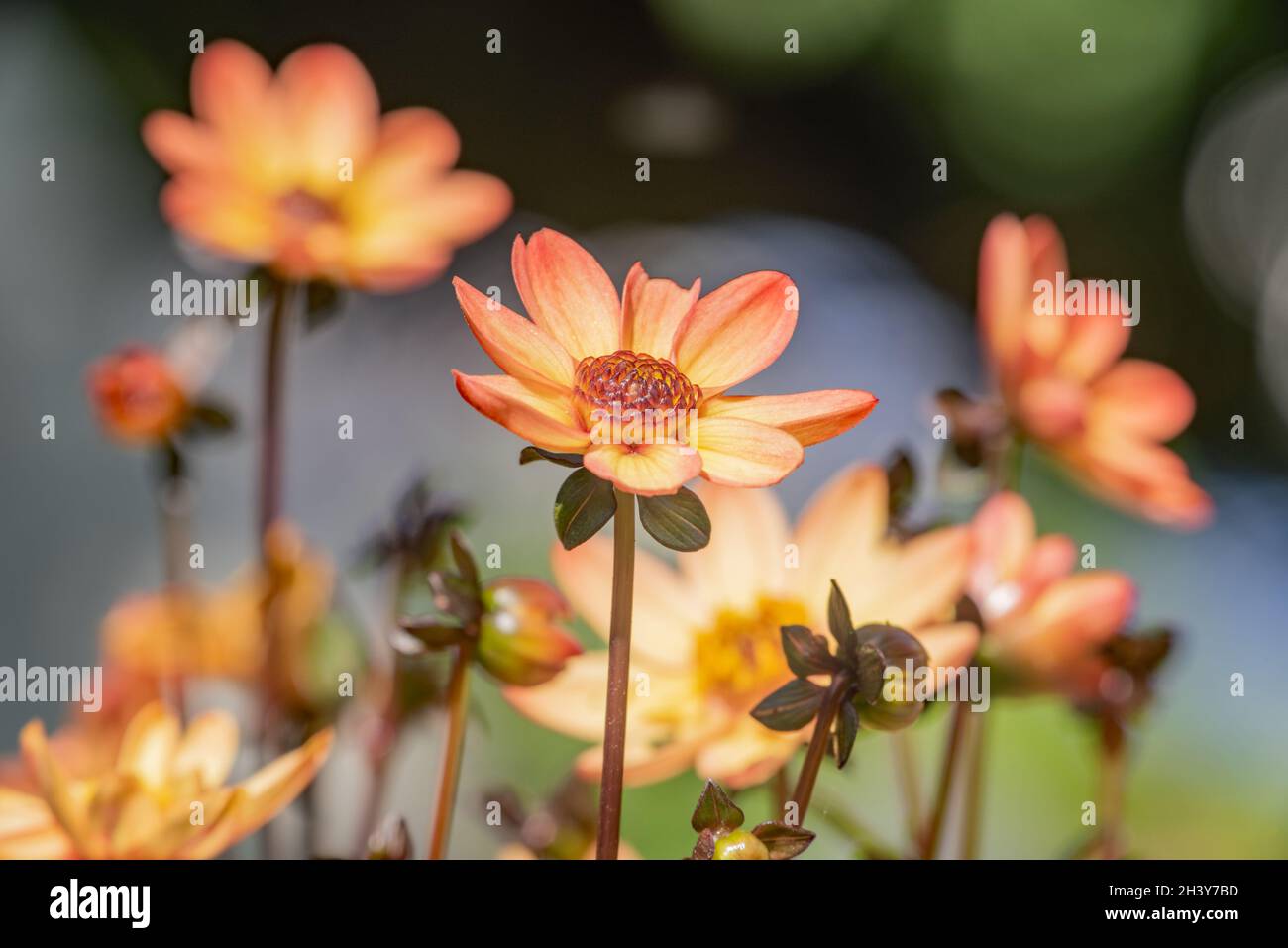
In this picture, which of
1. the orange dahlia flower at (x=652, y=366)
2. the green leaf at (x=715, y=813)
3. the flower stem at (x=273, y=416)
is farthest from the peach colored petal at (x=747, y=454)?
the flower stem at (x=273, y=416)

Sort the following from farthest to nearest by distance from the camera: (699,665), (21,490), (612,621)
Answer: (21,490) → (699,665) → (612,621)

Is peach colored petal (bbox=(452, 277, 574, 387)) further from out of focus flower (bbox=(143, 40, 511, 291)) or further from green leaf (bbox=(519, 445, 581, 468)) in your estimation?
out of focus flower (bbox=(143, 40, 511, 291))

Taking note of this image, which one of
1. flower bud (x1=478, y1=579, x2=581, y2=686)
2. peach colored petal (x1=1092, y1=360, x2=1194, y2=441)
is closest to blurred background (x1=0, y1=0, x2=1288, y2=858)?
peach colored petal (x1=1092, y1=360, x2=1194, y2=441)

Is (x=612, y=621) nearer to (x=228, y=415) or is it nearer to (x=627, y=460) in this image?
(x=627, y=460)

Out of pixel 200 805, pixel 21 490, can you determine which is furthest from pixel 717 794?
pixel 21 490

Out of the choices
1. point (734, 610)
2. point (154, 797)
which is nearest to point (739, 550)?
point (734, 610)
